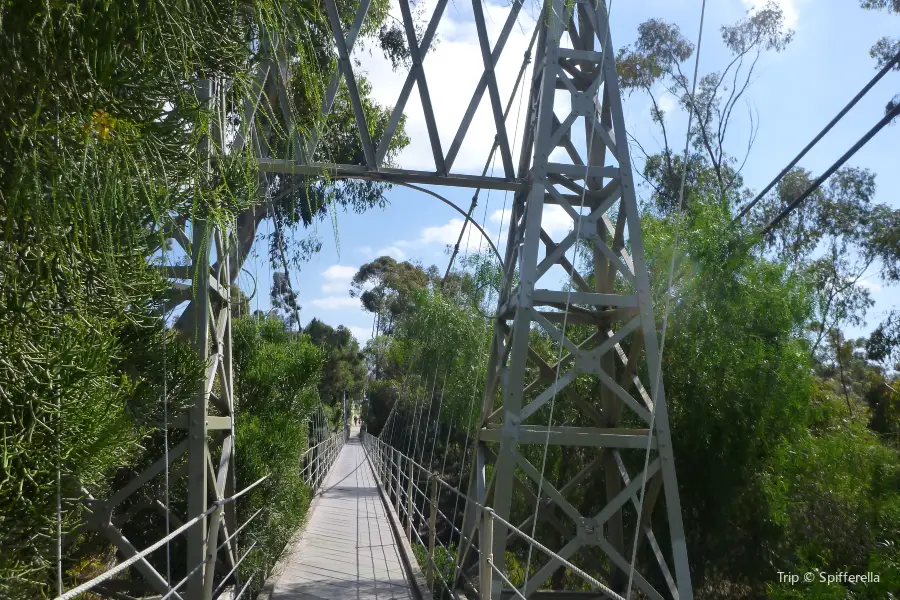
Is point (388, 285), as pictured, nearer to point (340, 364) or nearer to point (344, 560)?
point (340, 364)

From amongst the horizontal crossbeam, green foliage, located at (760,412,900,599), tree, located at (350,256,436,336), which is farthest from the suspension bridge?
tree, located at (350,256,436,336)

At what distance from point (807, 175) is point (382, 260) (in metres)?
21.9

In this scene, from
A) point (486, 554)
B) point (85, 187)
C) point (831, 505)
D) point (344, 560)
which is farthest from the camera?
point (344, 560)

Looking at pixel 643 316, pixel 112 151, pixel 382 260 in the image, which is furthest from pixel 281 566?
pixel 382 260

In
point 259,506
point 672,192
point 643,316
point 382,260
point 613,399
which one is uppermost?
point 382,260

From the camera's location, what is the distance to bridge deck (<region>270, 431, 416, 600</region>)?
5949 mm

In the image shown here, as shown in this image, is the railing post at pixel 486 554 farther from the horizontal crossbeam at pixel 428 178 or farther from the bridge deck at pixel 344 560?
the horizontal crossbeam at pixel 428 178

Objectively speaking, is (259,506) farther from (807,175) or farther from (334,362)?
(334,362)

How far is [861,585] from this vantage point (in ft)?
19.5

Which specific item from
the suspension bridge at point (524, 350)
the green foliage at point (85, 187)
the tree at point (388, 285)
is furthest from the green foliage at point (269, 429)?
the tree at point (388, 285)

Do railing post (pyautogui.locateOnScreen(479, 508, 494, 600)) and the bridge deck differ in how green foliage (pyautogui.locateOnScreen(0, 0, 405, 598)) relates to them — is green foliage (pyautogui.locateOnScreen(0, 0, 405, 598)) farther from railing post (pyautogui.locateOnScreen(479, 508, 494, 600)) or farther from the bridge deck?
the bridge deck

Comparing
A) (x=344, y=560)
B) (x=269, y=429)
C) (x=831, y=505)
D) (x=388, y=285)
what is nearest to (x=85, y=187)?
(x=269, y=429)

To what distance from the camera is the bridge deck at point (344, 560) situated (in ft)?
19.5

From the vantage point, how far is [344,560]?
7141 millimetres
